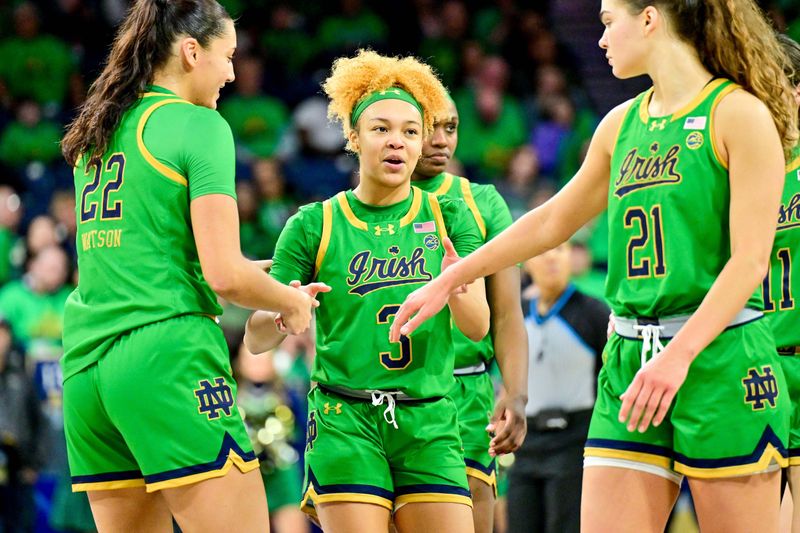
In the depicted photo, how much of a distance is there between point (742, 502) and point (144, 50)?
7.22ft

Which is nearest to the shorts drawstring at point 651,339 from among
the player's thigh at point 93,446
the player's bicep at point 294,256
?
the player's bicep at point 294,256

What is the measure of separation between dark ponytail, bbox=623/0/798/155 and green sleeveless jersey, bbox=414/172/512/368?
5.02 ft

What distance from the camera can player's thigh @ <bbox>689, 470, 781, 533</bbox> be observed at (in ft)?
10.0

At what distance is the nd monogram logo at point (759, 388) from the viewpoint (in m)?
3.09

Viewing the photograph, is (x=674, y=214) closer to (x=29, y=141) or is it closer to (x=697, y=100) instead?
(x=697, y=100)

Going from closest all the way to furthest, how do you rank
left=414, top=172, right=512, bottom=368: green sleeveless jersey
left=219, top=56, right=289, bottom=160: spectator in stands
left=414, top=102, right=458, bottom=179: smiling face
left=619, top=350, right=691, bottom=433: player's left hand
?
left=619, top=350, right=691, bottom=433: player's left hand → left=414, top=172, right=512, bottom=368: green sleeveless jersey → left=414, top=102, right=458, bottom=179: smiling face → left=219, top=56, right=289, bottom=160: spectator in stands

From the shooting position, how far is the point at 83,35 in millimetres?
12203

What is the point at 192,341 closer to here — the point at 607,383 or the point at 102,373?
the point at 102,373

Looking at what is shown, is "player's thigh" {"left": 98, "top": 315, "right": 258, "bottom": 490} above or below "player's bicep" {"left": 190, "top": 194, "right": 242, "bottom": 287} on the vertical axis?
below

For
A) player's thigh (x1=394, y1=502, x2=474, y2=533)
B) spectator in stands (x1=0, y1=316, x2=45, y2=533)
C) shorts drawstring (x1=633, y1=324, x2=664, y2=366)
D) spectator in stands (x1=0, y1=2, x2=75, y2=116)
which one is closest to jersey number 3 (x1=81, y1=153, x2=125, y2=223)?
player's thigh (x1=394, y1=502, x2=474, y2=533)

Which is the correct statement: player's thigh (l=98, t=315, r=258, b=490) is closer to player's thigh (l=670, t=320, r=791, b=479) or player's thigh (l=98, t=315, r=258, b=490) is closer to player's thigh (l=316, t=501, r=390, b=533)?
player's thigh (l=316, t=501, r=390, b=533)

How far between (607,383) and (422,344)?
84cm

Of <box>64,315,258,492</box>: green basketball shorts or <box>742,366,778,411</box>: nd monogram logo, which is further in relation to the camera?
<box>64,315,258,492</box>: green basketball shorts

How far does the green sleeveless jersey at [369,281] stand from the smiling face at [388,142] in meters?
0.11
